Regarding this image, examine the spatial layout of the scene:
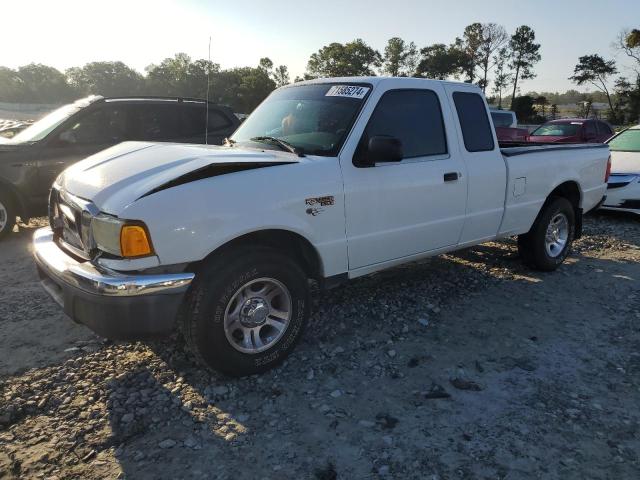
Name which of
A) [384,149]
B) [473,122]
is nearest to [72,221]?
[384,149]

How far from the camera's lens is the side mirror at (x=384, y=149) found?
339 centimetres

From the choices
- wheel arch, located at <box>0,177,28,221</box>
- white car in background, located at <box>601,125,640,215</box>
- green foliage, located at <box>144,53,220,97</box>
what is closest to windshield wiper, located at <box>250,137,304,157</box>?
wheel arch, located at <box>0,177,28,221</box>

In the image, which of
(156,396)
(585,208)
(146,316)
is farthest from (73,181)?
(585,208)

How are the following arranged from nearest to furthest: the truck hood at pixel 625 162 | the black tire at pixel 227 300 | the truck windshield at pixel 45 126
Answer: the black tire at pixel 227 300, the truck windshield at pixel 45 126, the truck hood at pixel 625 162

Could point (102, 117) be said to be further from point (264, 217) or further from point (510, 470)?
point (510, 470)

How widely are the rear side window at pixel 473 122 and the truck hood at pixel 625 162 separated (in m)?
5.17

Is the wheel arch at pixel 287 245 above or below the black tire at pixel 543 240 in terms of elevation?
above

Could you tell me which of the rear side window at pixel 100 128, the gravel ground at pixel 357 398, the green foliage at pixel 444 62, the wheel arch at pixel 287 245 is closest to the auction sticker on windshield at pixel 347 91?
the wheel arch at pixel 287 245

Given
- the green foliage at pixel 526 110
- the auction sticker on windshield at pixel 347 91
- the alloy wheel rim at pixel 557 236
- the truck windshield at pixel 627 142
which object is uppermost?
the green foliage at pixel 526 110

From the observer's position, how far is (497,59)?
59.1 meters

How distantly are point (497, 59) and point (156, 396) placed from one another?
64.5 metres

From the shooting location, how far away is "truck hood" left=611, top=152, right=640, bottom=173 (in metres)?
8.34

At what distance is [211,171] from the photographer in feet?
9.83

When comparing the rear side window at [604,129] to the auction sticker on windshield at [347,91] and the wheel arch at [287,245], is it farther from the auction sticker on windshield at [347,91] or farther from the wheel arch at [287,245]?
the wheel arch at [287,245]
